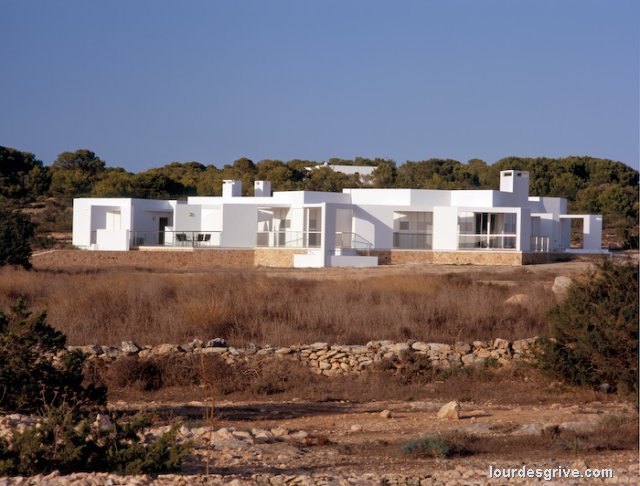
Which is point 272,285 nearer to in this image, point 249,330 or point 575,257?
point 249,330

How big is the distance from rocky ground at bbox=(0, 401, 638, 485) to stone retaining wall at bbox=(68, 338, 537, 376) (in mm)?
2142

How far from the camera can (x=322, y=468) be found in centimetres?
812

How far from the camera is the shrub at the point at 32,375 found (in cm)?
979

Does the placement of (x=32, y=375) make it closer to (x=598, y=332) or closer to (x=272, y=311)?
(x=598, y=332)

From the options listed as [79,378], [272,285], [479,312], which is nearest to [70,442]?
[79,378]

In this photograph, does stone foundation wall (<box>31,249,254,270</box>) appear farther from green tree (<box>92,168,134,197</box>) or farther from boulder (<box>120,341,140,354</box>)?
boulder (<box>120,341,140,354</box>)

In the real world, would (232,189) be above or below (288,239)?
above

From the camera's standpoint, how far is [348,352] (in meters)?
14.8

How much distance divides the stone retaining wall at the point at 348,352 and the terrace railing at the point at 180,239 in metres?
A: 28.1

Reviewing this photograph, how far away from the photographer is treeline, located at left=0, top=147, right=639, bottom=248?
6112 cm

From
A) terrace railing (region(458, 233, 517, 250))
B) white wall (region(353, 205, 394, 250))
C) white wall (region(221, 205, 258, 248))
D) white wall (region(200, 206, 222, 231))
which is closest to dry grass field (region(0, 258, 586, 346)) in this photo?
terrace railing (region(458, 233, 517, 250))

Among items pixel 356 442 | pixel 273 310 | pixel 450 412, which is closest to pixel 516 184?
pixel 273 310

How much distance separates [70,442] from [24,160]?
6809 cm

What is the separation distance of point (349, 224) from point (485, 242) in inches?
236
